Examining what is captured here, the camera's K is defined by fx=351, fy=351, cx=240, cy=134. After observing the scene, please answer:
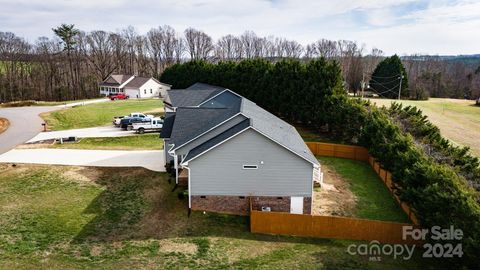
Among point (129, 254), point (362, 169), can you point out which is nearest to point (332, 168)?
point (362, 169)

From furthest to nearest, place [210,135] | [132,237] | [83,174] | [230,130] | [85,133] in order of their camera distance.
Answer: [85,133]
[83,174]
[210,135]
[230,130]
[132,237]

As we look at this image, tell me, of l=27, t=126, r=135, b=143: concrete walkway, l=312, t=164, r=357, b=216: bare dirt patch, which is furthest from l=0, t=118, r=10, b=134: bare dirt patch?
l=312, t=164, r=357, b=216: bare dirt patch

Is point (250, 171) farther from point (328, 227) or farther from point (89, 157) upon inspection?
point (89, 157)

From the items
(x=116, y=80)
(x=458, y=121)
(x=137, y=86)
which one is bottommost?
(x=458, y=121)

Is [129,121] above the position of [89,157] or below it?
above

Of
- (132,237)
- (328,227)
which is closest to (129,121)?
(132,237)

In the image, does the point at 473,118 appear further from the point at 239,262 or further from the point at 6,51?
the point at 6,51

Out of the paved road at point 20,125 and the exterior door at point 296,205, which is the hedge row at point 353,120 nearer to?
the exterior door at point 296,205
